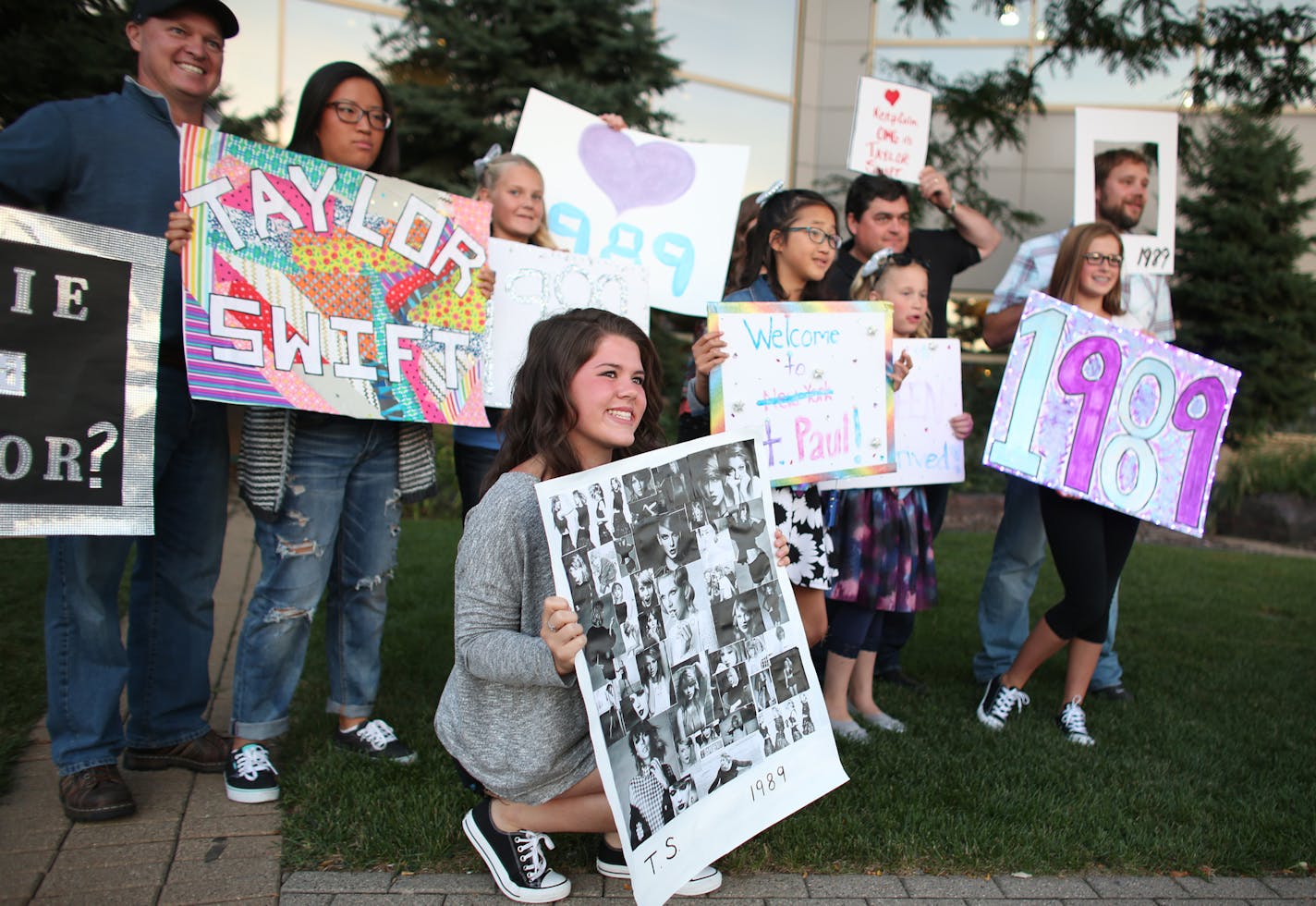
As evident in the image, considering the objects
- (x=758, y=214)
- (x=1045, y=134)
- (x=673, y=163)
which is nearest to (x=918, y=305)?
(x=758, y=214)

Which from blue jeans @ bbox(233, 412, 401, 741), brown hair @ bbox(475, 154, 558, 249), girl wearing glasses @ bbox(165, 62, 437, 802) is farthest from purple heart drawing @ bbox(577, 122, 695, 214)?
blue jeans @ bbox(233, 412, 401, 741)

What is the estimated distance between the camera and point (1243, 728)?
166 inches

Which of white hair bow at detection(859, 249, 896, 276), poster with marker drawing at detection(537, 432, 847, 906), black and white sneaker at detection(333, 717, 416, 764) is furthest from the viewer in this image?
white hair bow at detection(859, 249, 896, 276)

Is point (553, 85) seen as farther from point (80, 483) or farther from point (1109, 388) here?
point (80, 483)

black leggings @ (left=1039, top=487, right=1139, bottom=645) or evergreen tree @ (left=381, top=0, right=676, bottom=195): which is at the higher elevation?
evergreen tree @ (left=381, top=0, right=676, bottom=195)

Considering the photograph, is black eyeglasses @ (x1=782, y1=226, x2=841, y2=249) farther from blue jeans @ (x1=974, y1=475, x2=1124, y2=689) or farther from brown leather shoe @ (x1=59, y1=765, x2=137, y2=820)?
brown leather shoe @ (x1=59, y1=765, x2=137, y2=820)

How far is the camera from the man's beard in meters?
4.53

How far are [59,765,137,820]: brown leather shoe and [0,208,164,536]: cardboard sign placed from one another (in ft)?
2.51

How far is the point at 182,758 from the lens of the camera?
3.38 meters

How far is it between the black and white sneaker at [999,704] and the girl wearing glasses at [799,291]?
0.90 metres

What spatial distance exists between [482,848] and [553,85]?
775 cm

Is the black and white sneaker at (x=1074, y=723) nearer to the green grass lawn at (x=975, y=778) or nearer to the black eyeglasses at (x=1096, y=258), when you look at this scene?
the green grass lawn at (x=975, y=778)

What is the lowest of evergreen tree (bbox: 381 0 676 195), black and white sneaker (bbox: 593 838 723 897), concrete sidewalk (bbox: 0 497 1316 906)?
concrete sidewalk (bbox: 0 497 1316 906)

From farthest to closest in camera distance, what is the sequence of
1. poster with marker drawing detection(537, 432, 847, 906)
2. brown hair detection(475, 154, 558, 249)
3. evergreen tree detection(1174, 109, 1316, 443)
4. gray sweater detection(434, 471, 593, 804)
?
1. evergreen tree detection(1174, 109, 1316, 443)
2. brown hair detection(475, 154, 558, 249)
3. gray sweater detection(434, 471, 593, 804)
4. poster with marker drawing detection(537, 432, 847, 906)
